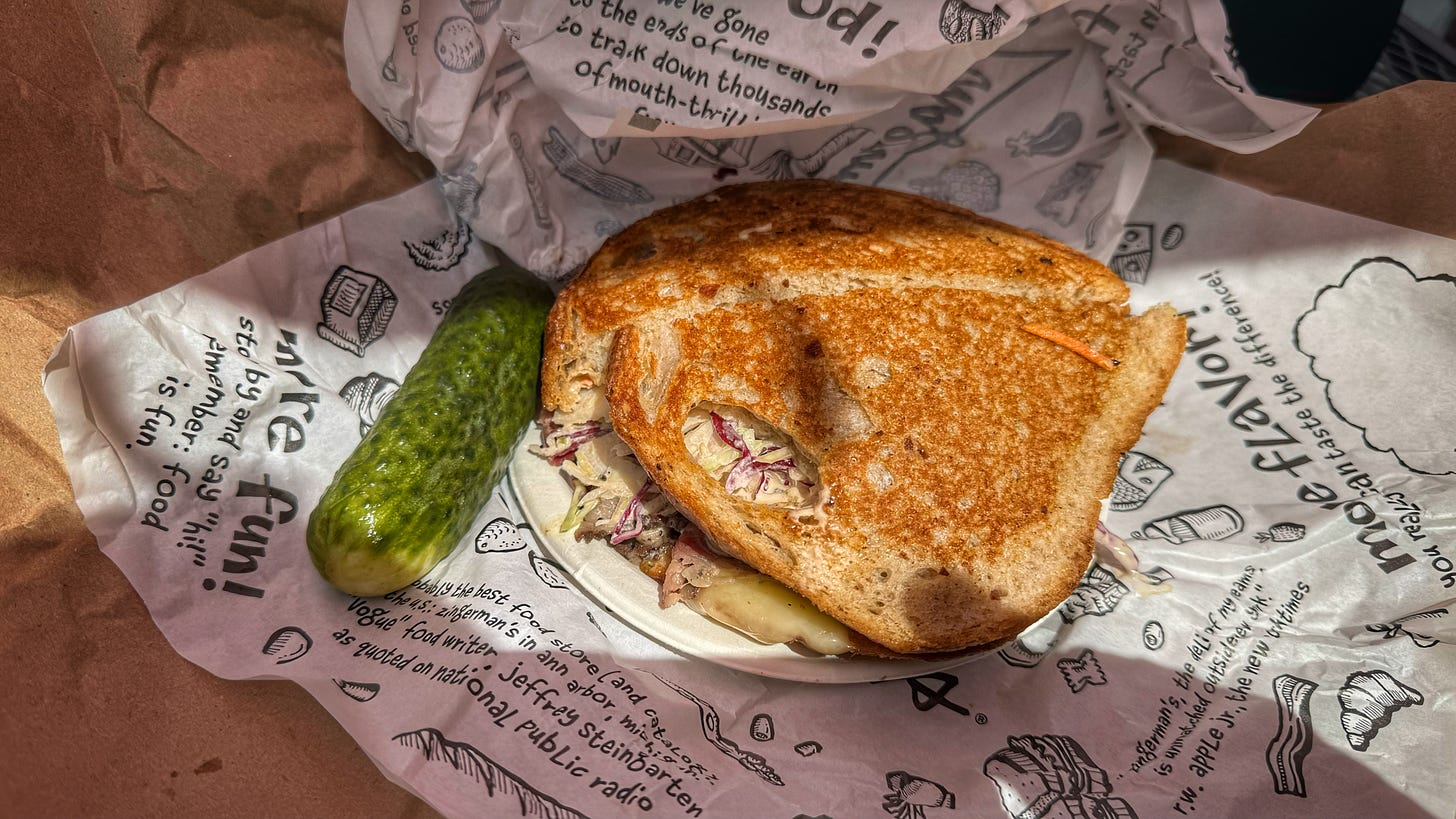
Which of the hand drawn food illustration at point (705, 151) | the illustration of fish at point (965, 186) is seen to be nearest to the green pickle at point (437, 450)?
the hand drawn food illustration at point (705, 151)

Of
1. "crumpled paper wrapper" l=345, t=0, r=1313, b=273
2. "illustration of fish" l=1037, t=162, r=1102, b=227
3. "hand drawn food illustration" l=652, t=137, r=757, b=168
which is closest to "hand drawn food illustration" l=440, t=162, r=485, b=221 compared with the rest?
"crumpled paper wrapper" l=345, t=0, r=1313, b=273

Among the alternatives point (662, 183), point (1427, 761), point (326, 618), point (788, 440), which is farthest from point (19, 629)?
point (1427, 761)

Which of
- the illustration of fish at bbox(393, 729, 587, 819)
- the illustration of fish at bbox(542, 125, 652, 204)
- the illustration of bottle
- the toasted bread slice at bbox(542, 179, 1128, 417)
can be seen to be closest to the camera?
the illustration of fish at bbox(393, 729, 587, 819)

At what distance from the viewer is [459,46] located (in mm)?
1862

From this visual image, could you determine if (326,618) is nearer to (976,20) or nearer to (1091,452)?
(1091,452)

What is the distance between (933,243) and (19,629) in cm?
195

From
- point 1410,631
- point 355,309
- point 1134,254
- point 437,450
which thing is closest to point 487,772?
point 437,450

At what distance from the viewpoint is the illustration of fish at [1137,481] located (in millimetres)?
2168

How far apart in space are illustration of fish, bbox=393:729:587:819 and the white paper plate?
0.42 meters

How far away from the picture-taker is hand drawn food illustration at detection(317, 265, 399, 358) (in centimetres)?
198

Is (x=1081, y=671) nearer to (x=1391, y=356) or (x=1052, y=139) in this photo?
(x=1391, y=356)

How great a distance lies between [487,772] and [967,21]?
1.74 meters

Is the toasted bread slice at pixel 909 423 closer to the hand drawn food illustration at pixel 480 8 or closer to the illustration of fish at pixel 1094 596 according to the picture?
the illustration of fish at pixel 1094 596

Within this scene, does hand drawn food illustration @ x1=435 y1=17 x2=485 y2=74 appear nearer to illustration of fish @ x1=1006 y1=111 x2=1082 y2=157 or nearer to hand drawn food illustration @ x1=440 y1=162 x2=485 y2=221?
hand drawn food illustration @ x1=440 y1=162 x2=485 y2=221
